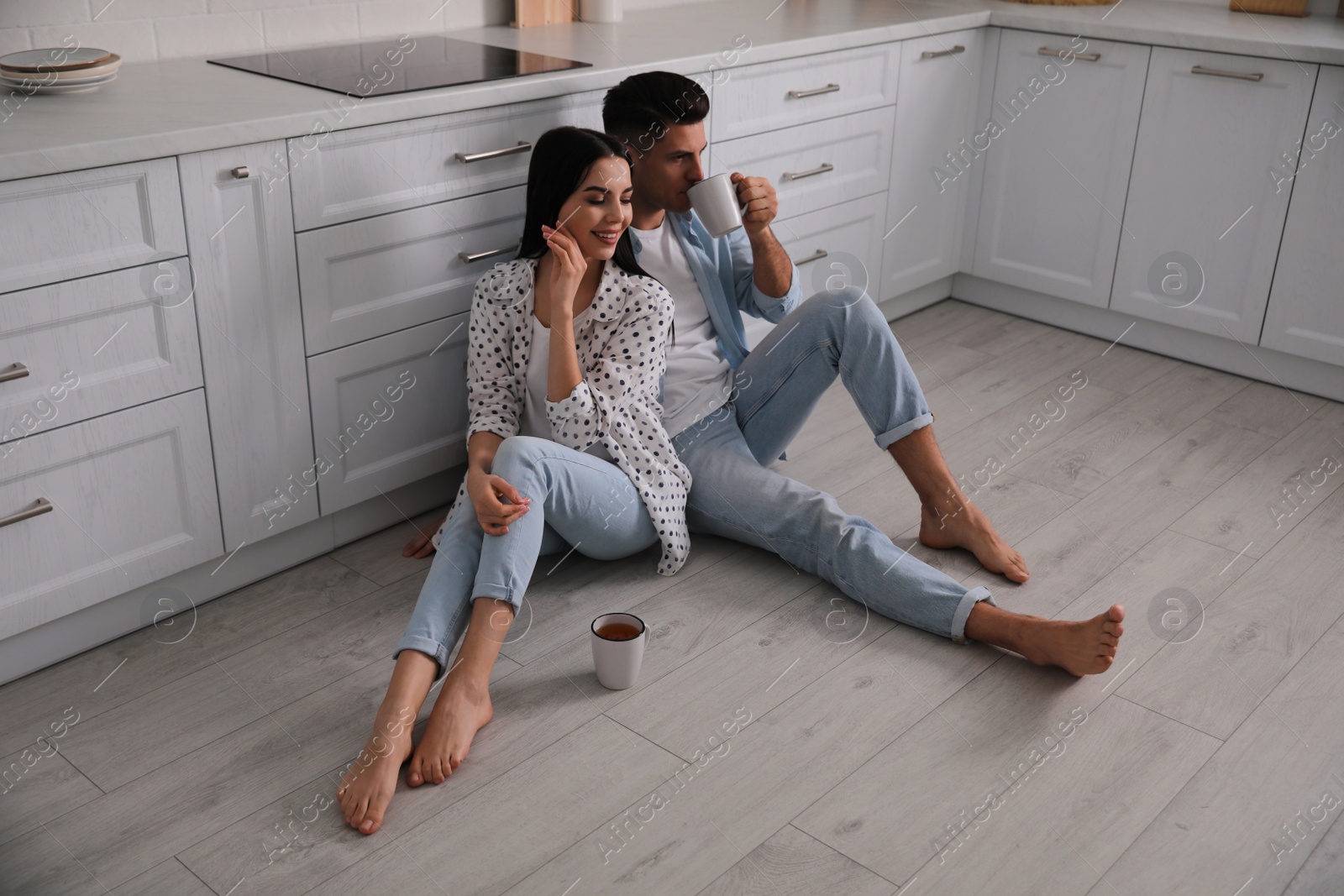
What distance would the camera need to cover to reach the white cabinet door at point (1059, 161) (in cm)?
306

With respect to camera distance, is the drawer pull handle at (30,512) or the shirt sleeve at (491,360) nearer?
the drawer pull handle at (30,512)

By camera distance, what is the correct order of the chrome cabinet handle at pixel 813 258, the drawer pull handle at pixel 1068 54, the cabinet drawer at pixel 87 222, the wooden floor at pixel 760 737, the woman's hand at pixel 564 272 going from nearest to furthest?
1. the wooden floor at pixel 760 737
2. the cabinet drawer at pixel 87 222
3. the woman's hand at pixel 564 272
4. the chrome cabinet handle at pixel 813 258
5. the drawer pull handle at pixel 1068 54

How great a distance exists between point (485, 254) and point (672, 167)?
0.38 m

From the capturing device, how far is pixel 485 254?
2188mm

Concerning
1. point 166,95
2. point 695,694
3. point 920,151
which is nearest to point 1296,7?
point 920,151

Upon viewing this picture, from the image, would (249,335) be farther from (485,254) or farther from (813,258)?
(813,258)

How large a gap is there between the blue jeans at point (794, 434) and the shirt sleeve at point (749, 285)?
4 centimetres

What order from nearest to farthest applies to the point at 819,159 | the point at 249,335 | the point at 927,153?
the point at 249,335 < the point at 819,159 < the point at 927,153

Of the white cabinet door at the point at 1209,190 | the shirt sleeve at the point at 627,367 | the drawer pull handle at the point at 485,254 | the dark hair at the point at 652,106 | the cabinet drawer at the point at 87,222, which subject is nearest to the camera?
the cabinet drawer at the point at 87,222

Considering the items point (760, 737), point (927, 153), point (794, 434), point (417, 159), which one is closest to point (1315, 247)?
point (927, 153)

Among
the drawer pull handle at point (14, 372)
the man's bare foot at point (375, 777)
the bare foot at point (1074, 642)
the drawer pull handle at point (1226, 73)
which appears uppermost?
the drawer pull handle at point (1226, 73)

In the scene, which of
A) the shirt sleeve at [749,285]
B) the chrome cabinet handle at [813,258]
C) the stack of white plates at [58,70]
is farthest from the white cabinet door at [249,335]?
the chrome cabinet handle at [813,258]

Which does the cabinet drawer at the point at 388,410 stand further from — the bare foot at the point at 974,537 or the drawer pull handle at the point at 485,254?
the bare foot at the point at 974,537

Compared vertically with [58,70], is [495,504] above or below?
below
